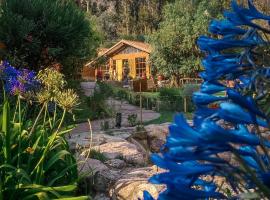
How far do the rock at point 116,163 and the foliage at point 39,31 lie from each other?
19.4 feet

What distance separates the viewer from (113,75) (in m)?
38.9

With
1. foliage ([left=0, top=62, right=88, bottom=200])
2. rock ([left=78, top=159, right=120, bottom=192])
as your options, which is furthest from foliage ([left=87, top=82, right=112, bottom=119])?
foliage ([left=0, top=62, right=88, bottom=200])

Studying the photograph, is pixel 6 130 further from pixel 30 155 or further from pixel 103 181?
pixel 103 181

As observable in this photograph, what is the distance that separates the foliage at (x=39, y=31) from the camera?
12234 mm

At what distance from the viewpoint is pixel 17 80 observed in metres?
3.84

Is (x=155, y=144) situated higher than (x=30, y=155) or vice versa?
(x=30, y=155)

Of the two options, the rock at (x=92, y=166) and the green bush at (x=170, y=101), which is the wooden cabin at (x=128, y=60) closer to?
the green bush at (x=170, y=101)

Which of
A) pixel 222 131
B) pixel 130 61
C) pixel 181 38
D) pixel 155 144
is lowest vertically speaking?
pixel 155 144

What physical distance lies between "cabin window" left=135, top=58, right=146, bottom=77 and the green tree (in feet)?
15.1

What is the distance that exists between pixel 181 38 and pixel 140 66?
7.37 metres

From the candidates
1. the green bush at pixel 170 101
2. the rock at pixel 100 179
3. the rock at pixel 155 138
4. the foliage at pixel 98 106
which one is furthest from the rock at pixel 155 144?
the green bush at pixel 170 101

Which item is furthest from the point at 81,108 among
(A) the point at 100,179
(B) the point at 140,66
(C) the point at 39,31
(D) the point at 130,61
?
(B) the point at 140,66

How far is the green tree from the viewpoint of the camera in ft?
99.8

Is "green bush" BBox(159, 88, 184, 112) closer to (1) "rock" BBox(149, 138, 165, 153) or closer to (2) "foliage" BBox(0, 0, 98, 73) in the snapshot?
(2) "foliage" BBox(0, 0, 98, 73)
